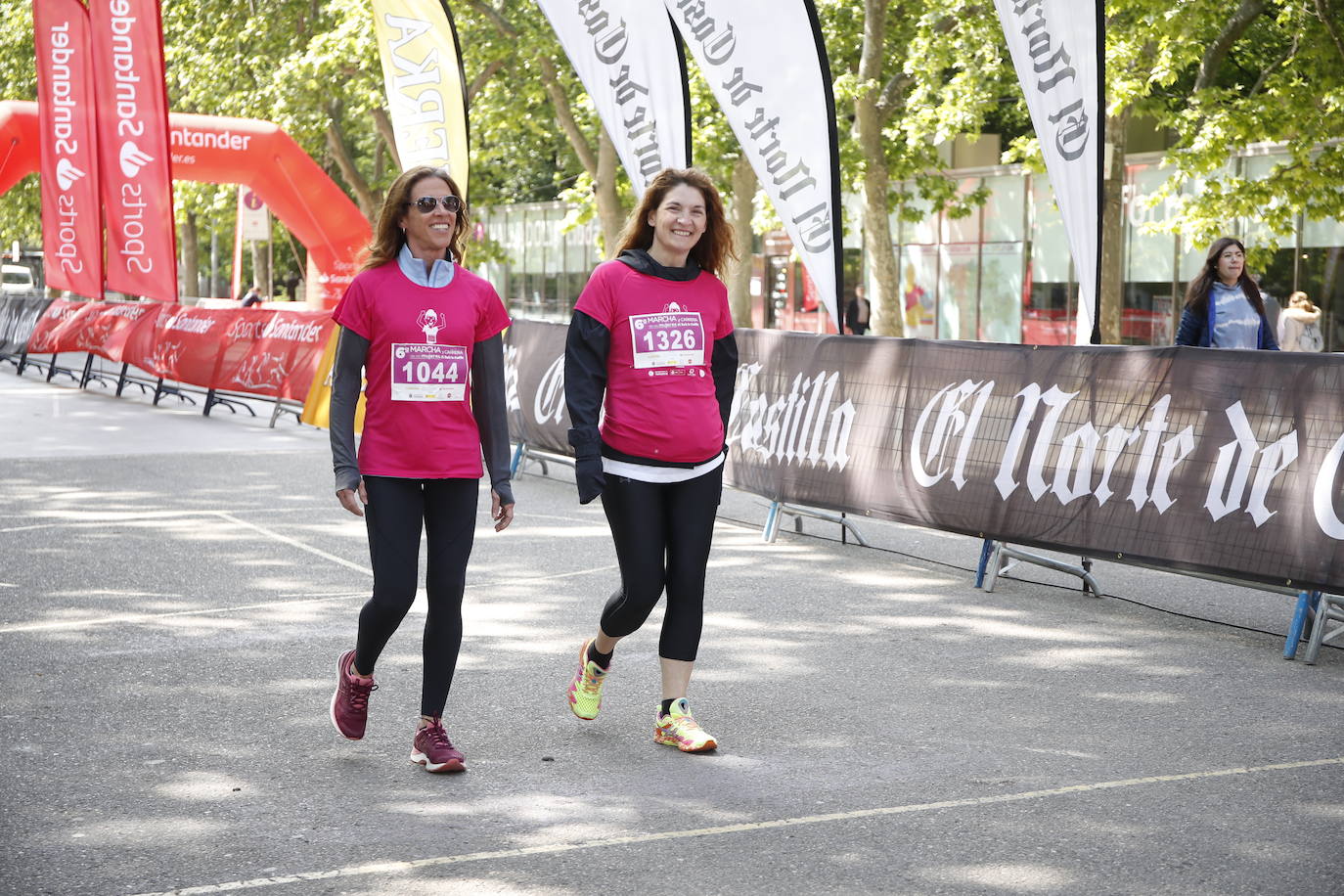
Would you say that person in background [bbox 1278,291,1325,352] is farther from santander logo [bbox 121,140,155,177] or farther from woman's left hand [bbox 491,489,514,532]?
woman's left hand [bbox 491,489,514,532]

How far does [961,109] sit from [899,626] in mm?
15437

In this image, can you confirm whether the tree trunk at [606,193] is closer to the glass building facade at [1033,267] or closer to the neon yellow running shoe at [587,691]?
the glass building facade at [1033,267]

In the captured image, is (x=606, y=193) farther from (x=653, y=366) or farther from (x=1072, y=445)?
(x=653, y=366)

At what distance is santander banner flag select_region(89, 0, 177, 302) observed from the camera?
56.1ft

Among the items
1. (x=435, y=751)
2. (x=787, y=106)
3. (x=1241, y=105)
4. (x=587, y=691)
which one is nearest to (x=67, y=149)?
(x=787, y=106)

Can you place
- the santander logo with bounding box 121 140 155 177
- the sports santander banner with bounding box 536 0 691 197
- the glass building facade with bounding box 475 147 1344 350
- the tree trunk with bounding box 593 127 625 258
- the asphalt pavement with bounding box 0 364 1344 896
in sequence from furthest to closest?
the tree trunk with bounding box 593 127 625 258
the glass building facade with bounding box 475 147 1344 350
the santander logo with bounding box 121 140 155 177
the sports santander banner with bounding box 536 0 691 197
the asphalt pavement with bounding box 0 364 1344 896

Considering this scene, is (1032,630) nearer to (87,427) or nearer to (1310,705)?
(1310,705)

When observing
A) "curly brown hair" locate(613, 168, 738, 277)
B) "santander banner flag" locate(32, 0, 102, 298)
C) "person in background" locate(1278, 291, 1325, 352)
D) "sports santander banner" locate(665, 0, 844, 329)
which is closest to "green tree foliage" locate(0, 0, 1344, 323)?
"person in background" locate(1278, 291, 1325, 352)

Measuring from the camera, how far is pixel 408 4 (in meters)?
15.0

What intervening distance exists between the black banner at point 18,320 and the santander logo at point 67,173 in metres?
9.77

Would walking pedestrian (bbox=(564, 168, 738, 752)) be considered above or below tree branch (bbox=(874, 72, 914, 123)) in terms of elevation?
below

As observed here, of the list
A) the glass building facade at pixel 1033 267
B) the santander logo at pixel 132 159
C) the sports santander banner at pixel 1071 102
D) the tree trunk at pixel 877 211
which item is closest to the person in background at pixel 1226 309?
the sports santander banner at pixel 1071 102

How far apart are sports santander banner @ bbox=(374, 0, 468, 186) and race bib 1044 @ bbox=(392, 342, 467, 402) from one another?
10.3 m

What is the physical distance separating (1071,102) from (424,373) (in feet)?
17.9
